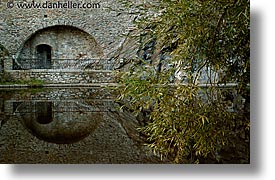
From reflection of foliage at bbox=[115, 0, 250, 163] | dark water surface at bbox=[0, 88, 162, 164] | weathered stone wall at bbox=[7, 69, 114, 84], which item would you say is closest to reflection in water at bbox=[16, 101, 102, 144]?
dark water surface at bbox=[0, 88, 162, 164]

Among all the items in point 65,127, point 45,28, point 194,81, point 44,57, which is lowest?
point 65,127

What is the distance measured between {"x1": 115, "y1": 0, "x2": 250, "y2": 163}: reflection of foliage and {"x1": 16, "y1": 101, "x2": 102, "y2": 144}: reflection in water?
23cm

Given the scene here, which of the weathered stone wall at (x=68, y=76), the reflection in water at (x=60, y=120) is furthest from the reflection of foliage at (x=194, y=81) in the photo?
the reflection in water at (x=60, y=120)

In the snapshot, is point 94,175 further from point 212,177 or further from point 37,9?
point 37,9

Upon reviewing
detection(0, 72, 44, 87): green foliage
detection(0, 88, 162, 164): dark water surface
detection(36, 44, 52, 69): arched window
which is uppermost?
detection(36, 44, 52, 69): arched window

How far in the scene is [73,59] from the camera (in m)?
3.33

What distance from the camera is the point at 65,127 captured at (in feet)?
11.0

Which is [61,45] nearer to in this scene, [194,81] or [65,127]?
[65,127]

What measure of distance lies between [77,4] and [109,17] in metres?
0.18

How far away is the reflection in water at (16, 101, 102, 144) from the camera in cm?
333

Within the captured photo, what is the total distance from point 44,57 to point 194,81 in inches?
30.4

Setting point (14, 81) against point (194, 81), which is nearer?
point (194, 81)

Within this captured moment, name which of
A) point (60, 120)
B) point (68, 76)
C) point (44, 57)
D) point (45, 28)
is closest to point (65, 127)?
point (60, 120)

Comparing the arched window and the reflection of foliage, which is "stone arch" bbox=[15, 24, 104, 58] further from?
the reflection of foliage
